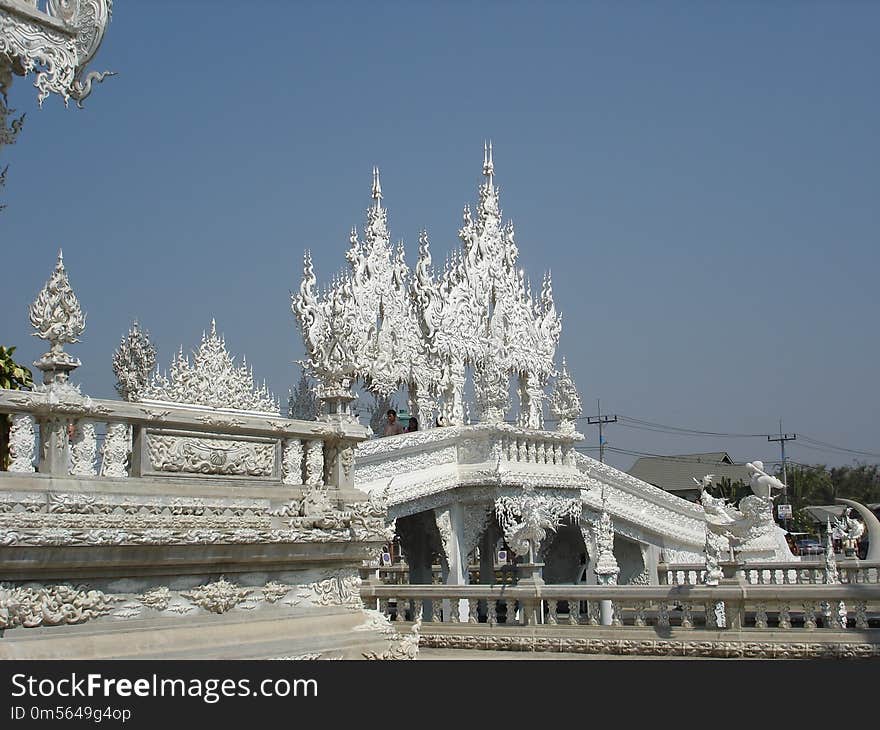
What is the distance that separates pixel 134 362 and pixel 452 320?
44.4ft

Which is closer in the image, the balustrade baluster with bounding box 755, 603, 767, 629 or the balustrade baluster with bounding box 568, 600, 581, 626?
the balustrade baluster with bounding box 755, 603, 767, 629

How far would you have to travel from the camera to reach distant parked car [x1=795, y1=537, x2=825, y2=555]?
3837 centimetres

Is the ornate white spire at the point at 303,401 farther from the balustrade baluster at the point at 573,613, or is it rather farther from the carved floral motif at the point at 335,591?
the carved floral motif at the point at 335,591

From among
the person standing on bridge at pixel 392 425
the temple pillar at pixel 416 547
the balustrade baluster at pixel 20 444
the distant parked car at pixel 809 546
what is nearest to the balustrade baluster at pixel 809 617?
the balustrade baluster at pixel 20 444

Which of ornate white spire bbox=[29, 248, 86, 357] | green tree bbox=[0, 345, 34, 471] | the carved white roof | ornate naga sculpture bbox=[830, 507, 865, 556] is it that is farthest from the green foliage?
ornate naga sculpture bbox=[830, 507, 865, 556]

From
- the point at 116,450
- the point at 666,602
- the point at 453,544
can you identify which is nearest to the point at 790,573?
the point at 453,544

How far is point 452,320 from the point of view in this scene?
85.3 feet

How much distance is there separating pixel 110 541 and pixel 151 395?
18.0ft

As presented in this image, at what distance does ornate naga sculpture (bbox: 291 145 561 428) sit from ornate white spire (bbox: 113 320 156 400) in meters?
9.96

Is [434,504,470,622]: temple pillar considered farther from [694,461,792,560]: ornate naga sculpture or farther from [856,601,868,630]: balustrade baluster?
[856,601,868,630]: balustrade baluster

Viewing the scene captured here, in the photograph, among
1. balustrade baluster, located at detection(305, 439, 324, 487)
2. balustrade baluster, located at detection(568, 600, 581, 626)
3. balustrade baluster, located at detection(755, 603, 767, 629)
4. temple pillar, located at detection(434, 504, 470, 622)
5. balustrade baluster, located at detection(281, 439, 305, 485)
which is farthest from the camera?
temple pillar, located at detection(434, 504, 470, 622)

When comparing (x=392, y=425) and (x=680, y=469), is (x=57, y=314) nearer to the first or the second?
(x=392, y=425)

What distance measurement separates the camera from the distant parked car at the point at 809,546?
38.4 meters

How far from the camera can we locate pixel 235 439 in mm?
9258
